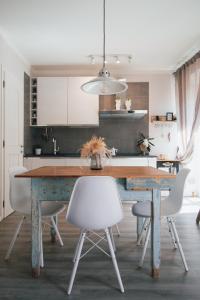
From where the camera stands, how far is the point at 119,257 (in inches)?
97.4

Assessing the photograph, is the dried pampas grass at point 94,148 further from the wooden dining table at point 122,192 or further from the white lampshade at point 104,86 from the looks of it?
the white lampshade at point 104,86

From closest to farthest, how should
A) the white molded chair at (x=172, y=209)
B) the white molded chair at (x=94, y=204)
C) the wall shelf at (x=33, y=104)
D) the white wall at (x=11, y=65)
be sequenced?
the white molded chair at (x=94, y=204), the white molded chair at (x=172, y=209), the white wall at (x=11, y=65), the wall shelf at (x=33, y=104)

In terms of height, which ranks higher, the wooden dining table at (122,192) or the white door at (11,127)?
the white door at (11,127)

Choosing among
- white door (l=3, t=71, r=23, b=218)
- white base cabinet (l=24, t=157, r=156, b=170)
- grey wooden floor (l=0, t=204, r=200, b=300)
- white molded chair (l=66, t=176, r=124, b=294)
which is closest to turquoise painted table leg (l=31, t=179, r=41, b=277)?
grey wooden floor (l=0, t=204, r=200, b=300)

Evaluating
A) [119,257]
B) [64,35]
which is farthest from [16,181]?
[64,35]

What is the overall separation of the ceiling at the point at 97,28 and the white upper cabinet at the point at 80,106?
49 cm

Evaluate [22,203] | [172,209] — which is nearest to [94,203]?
[172,209]

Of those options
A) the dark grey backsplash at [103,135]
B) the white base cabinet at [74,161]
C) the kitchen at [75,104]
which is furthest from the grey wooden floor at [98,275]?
the dark grey backsplash at [103,135]

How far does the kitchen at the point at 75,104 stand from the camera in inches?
153

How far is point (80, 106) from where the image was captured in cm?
499

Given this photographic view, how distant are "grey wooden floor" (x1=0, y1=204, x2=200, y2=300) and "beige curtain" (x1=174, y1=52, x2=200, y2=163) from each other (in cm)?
211

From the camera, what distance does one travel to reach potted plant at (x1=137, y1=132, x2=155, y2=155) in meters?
5.14

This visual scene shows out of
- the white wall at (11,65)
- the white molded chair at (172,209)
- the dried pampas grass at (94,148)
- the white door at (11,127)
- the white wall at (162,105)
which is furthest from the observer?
the white wall at (162,105)

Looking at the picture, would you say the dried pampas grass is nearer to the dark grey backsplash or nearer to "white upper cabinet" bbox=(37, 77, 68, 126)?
"white upper cabinet" bbox=(37, 77, 68, 126)
